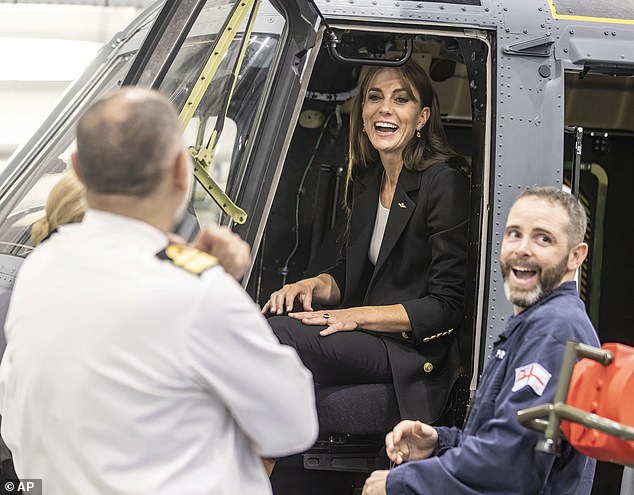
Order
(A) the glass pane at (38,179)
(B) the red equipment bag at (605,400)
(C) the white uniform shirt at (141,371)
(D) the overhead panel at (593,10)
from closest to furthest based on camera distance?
(C) the white uniform shirt at (141,371), (B) the red equipment bag at (605,400), (A) the glass pane at (38,179), (D) the overhead panel at (593,10)

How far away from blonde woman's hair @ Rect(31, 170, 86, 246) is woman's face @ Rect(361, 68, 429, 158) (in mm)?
1237

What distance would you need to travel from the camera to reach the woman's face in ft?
12.4

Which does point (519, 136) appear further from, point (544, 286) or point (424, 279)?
point (544, 286)

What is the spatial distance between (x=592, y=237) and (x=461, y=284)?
5.28 ft

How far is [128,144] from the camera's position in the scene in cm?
174

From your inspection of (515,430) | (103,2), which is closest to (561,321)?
(515,430)

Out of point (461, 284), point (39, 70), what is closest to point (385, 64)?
point (461, 284)

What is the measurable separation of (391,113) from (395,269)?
58cm

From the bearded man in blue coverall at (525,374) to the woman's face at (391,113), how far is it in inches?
42.0

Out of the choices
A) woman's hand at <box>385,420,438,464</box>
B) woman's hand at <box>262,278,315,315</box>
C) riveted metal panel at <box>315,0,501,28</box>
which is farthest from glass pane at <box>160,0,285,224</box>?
woman's hand at <box>385,420,438,464</box>

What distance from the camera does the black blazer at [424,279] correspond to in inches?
138

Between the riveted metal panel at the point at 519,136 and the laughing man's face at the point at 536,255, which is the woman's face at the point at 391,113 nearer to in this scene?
the riveted metal panel at the point at 519,136

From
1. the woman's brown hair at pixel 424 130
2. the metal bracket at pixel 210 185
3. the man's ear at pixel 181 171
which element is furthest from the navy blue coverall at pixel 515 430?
the woman's brown hair at pixel 424 130

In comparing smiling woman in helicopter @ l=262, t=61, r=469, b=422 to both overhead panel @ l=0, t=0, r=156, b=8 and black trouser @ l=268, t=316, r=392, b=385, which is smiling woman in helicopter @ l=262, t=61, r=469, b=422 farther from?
overhead panel @ l=0, t=0, r=156, b=8
